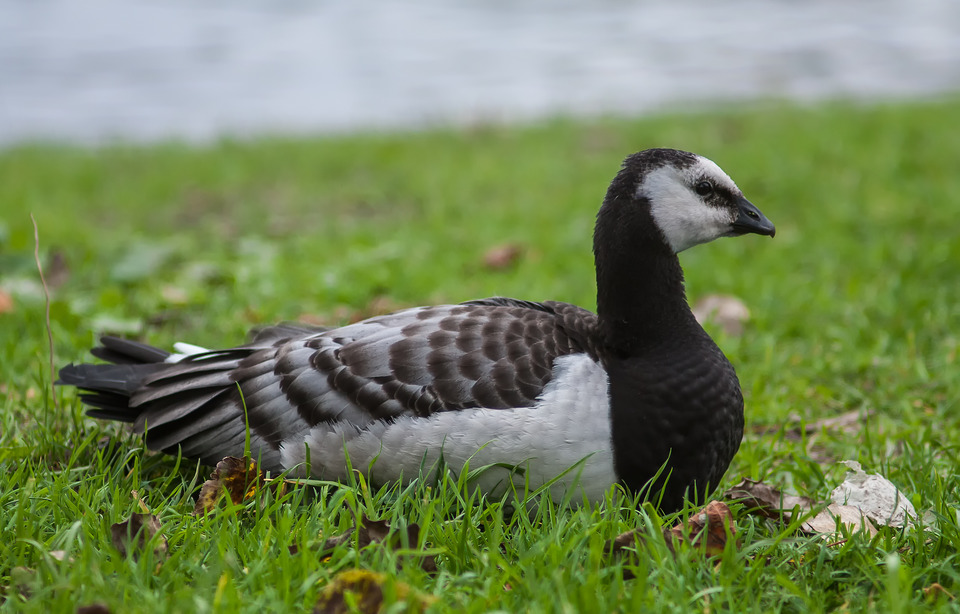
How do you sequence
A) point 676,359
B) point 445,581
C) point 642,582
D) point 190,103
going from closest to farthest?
point 642,582, point 445,581, point 676,359, point 190,103

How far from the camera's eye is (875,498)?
293cm

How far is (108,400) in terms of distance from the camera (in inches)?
133

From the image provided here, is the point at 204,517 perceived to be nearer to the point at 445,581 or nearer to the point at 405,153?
the point at 445,581

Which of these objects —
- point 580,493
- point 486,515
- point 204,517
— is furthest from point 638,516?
point 204,517

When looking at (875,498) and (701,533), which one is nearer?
(701,533)

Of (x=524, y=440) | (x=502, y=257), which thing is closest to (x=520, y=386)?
(x=524, y=440)

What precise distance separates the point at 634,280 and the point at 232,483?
1.44 metres

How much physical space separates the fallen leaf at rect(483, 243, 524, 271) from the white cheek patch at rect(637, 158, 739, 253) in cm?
275

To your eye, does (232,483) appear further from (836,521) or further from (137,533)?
(836,521)

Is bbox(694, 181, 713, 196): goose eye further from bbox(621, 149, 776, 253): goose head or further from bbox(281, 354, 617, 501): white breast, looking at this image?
bbox(281, 354, 617, 501): white breast

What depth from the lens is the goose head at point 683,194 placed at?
311cm

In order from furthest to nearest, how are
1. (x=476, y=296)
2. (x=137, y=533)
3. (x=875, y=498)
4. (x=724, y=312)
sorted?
1. (x=476, y=296)
2. (x=724, y=312)
3. (x=875, y=498)
4. (x=137, y=533)

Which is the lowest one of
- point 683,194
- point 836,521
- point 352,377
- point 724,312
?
point 724,312

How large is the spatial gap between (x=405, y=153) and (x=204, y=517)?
6.49 m
